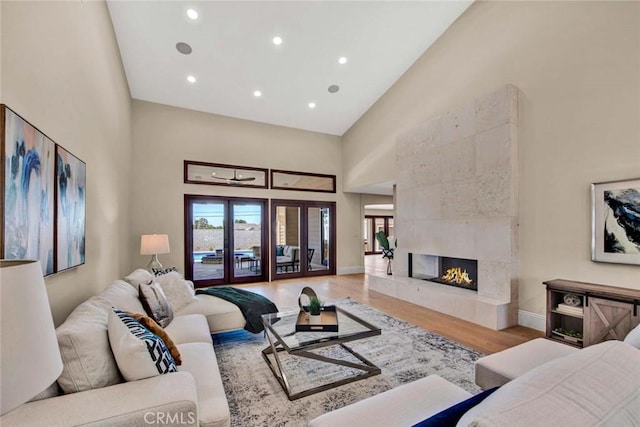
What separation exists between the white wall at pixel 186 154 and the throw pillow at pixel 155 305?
3.52m

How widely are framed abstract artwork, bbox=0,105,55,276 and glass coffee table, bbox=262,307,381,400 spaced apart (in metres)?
1.87

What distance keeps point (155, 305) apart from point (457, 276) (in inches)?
185

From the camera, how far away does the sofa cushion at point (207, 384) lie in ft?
4.52

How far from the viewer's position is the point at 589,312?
2918 millimetres

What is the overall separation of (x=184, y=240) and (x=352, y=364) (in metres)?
A: 4.93

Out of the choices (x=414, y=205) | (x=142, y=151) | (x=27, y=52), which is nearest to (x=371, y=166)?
(x=414, y=205)

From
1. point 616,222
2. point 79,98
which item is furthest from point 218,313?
point 616,222

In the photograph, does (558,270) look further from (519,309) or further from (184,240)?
(184,240)

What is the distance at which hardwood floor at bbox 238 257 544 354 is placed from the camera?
339 cm

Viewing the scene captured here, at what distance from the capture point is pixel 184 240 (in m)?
6.12

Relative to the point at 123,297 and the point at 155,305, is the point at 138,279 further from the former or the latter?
the point at 123,297

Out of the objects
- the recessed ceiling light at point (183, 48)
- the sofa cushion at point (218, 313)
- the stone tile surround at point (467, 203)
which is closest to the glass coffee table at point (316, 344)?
the sofa cushion at point (218, 313)

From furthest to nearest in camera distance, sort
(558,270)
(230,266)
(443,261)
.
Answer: (230,266)
(443,261)
(558,270)

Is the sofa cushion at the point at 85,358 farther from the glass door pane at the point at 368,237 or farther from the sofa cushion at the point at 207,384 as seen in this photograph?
the glass door pane at the point at 368,237
